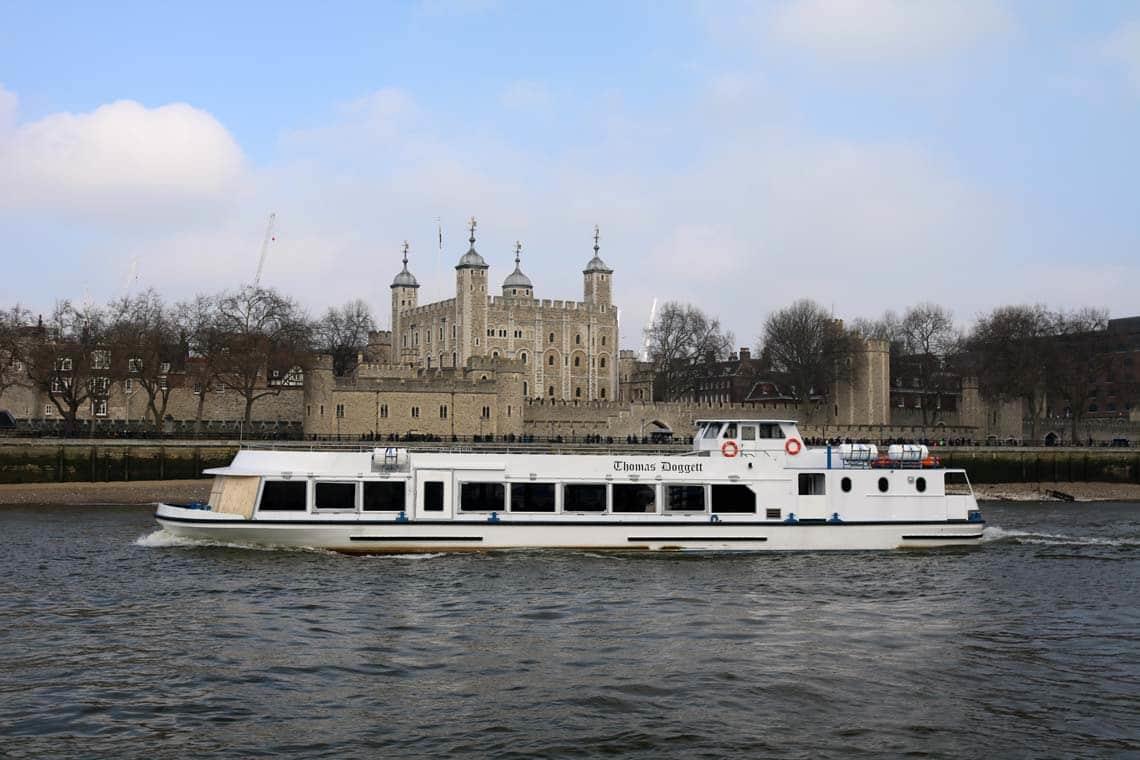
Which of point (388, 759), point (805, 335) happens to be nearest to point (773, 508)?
point (388, 759)

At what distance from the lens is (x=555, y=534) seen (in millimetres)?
32250

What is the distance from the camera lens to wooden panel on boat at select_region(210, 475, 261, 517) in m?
31.8

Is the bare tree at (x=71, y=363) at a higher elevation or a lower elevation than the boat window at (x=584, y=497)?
higher

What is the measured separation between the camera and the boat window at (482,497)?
3247 cm

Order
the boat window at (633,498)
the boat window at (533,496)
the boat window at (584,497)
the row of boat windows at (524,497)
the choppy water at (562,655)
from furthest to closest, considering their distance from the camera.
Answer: the boat window at (633,498) < the boat window at (584,497) < the boat window at (533,496) < the row of boat windows at (524,497) < the choppy water at (562,655)

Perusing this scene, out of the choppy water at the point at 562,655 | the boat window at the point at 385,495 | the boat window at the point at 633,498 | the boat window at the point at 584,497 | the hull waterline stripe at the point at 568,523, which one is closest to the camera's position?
the choppy water at the point at 562,655

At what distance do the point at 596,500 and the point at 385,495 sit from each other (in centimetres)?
542

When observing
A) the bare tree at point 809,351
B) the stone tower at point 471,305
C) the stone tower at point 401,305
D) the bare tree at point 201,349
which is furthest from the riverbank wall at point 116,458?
the stone tower at point 401,305

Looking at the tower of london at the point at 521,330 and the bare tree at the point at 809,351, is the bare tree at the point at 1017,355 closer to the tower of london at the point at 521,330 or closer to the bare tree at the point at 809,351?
the bare tree at the point at 809,351

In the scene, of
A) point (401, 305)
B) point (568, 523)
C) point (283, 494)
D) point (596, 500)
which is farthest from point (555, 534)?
point (401, 305)

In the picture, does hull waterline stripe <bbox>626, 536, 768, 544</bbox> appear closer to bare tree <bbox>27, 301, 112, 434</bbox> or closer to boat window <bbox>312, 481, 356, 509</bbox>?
boat window <bbox>312, 481, 356, 509</bbox>

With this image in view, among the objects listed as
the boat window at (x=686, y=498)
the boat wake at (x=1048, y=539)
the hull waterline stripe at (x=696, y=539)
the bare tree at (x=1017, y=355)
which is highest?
the bare tree at (x=1017, y=355)

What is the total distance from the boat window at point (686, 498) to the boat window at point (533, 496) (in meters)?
3.16

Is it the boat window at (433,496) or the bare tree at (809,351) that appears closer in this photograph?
the boat window at (433,496)
